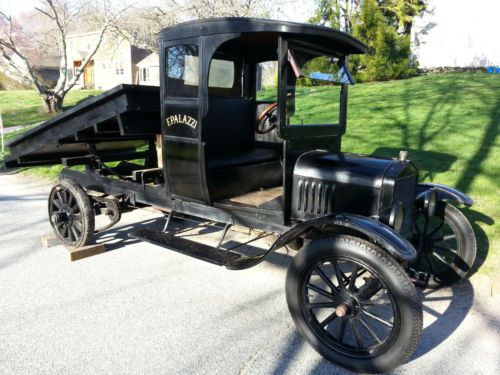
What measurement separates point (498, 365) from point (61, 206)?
4.06m

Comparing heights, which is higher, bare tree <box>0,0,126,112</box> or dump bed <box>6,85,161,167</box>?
bare tree <box>0,0,126,112</box>

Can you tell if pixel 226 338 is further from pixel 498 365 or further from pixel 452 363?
pixel 498 365

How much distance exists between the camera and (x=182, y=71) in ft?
10.9

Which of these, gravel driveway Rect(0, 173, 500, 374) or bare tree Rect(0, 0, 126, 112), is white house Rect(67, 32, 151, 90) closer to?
bare tree Rect(0, 0, 126, 112)

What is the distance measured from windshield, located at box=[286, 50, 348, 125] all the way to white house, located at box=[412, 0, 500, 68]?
16.4 metres

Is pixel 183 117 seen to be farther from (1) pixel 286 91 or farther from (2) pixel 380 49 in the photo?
(2) pixel 380 49

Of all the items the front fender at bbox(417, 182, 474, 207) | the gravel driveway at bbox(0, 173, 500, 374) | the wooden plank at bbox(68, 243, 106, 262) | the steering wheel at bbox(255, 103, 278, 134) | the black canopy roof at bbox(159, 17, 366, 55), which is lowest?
the gravel driveway at bbox(0, 173, 500, 374)

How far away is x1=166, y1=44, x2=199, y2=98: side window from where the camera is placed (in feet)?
10.6

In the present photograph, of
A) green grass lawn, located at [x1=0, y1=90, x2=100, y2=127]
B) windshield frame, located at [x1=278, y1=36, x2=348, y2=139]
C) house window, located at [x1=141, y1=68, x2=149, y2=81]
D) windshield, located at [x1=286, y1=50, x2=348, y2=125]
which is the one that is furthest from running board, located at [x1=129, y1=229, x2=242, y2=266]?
house window, located at [x1=141, y1=68, x2=149, y2=81]

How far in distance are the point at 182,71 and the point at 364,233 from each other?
6.16ft

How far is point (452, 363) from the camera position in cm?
249

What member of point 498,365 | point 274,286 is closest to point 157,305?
point 274,286

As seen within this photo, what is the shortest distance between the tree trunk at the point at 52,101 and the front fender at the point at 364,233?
683 inches

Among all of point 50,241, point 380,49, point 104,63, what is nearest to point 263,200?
point 50,241
